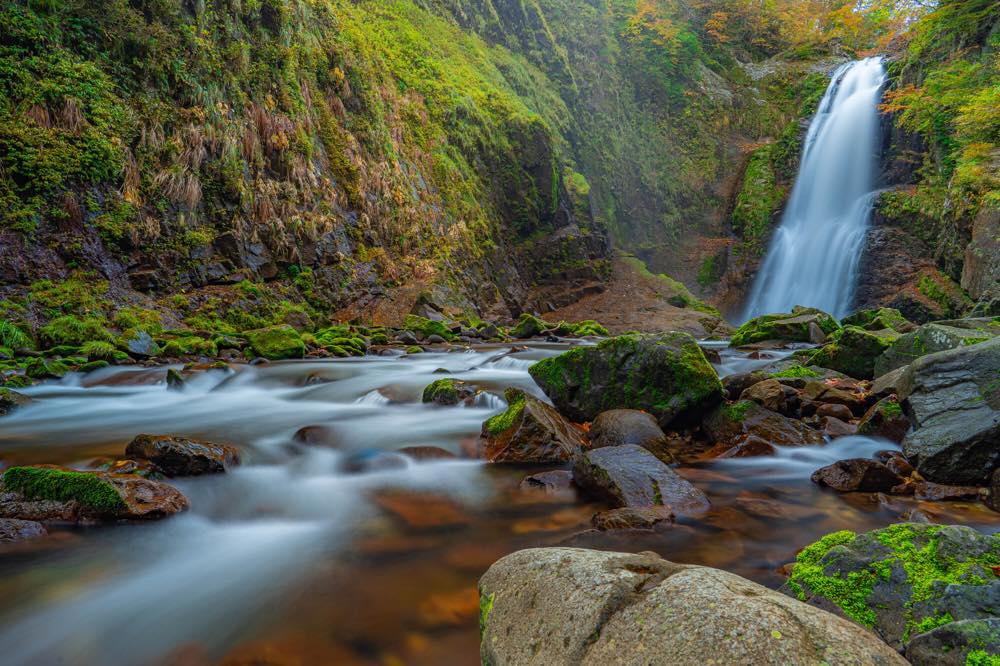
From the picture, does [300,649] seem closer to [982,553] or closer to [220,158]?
[982,553]

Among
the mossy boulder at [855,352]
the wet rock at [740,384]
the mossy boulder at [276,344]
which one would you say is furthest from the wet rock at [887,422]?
the mossy boulder at [276,344]

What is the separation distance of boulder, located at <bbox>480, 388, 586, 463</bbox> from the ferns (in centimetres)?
953

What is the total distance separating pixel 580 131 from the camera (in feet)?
110

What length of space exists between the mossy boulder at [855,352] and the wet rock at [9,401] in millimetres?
11022

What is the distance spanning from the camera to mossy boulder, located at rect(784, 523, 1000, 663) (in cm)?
184

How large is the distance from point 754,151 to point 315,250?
92.6 ft

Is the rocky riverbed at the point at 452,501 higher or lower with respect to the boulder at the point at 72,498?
lower

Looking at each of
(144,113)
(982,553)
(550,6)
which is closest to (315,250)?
(144,113)

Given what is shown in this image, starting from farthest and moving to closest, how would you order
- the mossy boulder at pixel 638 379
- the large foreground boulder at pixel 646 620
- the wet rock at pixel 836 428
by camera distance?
1. the mossy boulder at pixel 638 379
2. the wet rock at pixel 836 428
3. the large foreground boulder at pixel 646 620

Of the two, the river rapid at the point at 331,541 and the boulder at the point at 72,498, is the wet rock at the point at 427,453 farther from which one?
the boulder at the point at 72,498

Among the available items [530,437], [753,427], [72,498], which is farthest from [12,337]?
[753,427]

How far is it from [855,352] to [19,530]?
359 inches

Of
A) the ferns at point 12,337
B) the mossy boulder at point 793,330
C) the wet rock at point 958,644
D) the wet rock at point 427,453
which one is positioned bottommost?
the mossy boulder at point 793,330

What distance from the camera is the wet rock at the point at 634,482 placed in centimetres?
381
